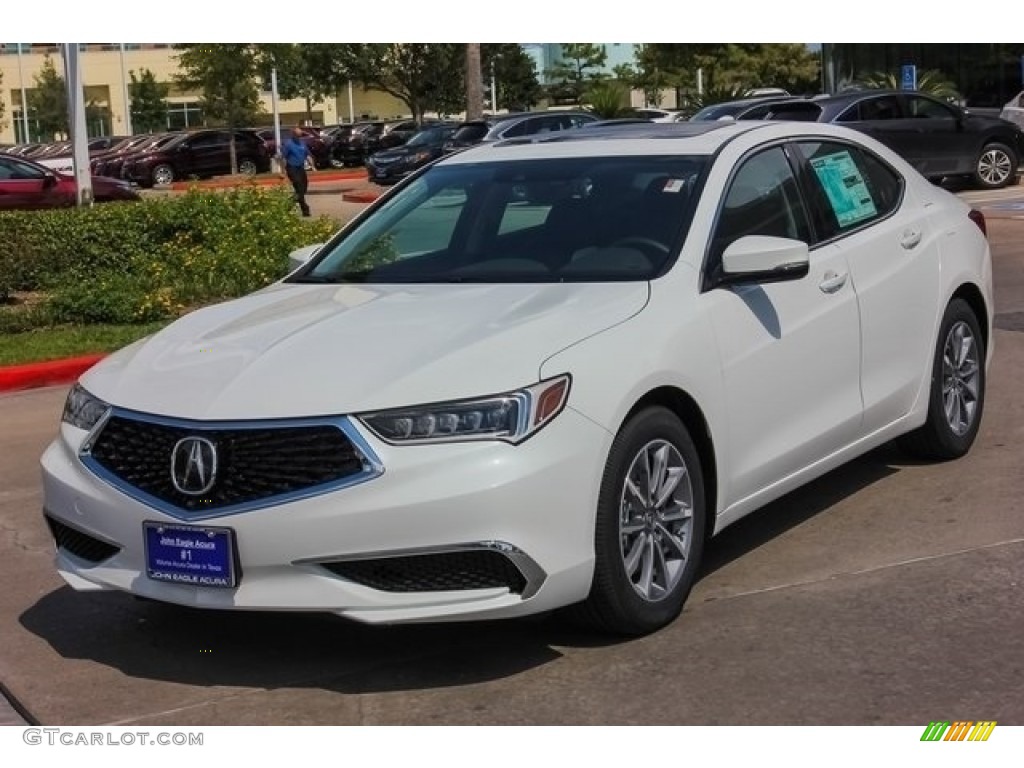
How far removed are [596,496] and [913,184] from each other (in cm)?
308

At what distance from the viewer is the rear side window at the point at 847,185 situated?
6164 mm

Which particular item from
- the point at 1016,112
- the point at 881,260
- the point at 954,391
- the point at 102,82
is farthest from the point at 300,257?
the point at 102,82

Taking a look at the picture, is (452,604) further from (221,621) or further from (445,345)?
(221,621)

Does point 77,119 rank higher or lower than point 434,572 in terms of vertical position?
higher

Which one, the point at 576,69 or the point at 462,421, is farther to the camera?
the point at 576,69

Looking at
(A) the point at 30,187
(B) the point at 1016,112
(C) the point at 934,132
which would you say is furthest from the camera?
(B) the point at 1016,112

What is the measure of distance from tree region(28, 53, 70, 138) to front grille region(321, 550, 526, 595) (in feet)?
259

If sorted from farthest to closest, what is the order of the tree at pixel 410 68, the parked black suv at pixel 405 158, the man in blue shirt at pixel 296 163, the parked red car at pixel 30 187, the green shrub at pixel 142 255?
1. the tree at pixel 410 68
2. the parked black suv at pixel 405 158
3. the man in blue shirt at pixel 296 163
4. the parked red car at pixel 30 187
5. the green shrub at pixel 142 255

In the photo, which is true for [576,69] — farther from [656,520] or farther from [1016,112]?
[656,520]

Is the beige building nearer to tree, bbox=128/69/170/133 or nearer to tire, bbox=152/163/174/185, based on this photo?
tree, bbox=128/69/170/133

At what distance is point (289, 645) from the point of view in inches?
199

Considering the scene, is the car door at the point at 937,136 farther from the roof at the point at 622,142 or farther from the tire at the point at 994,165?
the roof at the point at 622,142

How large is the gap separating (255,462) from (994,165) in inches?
782
